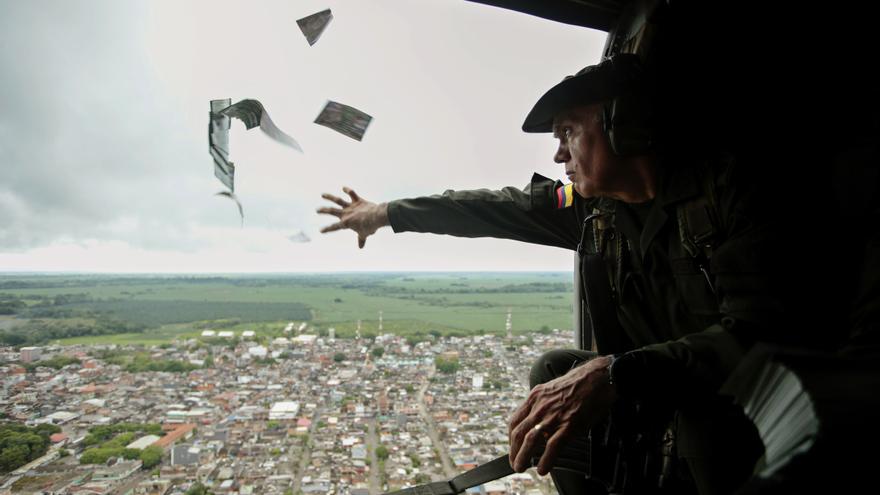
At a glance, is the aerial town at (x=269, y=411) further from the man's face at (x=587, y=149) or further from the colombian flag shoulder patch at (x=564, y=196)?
the man's face at (x=587, y=149)

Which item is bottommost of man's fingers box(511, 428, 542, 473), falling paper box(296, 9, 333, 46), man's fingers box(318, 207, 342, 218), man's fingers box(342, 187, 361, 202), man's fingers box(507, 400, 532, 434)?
man's fingers box(511, 428, 542, 473)

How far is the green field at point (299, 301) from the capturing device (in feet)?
6.76

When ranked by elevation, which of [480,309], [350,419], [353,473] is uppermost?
[480,309]

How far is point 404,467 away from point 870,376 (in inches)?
75.6

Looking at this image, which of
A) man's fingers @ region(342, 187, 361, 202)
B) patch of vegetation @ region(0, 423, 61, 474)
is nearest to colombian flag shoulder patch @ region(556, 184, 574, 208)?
man's fingers @ region(342, 187, 361, 202)

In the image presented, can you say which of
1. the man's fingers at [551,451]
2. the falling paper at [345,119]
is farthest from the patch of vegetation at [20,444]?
A: the man's fingers at [551,451]

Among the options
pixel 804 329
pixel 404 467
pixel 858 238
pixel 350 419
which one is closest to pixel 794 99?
pixel 858 238

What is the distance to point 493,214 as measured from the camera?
5.26 ft

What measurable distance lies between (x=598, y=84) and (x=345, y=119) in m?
0.88

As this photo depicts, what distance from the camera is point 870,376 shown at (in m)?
0.32

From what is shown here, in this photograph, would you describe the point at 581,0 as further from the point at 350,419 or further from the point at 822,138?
the point at 350,419

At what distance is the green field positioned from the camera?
206 centimetres

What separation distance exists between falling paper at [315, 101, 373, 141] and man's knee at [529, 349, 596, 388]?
0.99m

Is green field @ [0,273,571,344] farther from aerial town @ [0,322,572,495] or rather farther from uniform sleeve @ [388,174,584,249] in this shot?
uniform sleeve @ [388,174,584,249]
